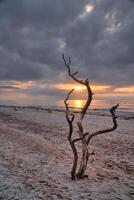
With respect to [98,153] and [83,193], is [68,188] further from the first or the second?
[98,153]

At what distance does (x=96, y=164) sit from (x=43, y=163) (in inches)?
109

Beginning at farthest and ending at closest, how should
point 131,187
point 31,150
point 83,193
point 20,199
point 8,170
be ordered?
point 31,150 → point 8,170 → point 131,187 → point 83,193 → point 20,199

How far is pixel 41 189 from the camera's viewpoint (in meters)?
9.06

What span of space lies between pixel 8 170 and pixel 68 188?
3.20 meters


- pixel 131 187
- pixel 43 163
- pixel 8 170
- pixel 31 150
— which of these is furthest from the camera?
pixel 31 150

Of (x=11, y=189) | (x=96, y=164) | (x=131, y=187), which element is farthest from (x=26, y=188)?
(x=96, y=164)

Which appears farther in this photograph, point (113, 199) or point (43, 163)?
point (43, 163)

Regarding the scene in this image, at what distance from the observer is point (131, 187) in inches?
388

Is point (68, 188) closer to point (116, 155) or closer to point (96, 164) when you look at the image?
point (96, 164)

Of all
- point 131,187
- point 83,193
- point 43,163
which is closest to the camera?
point 83,193

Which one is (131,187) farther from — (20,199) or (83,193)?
(20,199)

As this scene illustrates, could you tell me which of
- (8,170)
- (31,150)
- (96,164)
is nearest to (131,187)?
(96,164)

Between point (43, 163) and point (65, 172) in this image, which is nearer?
point (65, 172)

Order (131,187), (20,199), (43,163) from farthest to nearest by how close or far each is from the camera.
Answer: (43,163)
(131,187)
(20,199)
